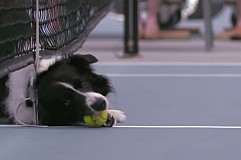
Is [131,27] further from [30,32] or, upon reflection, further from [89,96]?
[89,96]

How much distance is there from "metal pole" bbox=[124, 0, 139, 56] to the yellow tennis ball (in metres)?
3.26

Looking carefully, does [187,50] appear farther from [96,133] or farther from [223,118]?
[96,133]

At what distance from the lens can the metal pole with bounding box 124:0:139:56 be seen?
6062 mm

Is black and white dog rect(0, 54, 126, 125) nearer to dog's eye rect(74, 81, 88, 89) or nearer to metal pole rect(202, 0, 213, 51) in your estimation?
dog's eye rect(74, 81, 88, 89)

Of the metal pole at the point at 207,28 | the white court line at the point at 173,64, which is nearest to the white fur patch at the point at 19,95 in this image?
the white court line at the point at 173,64

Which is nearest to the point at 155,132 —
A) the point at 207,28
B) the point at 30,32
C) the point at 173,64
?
the point at 30,32

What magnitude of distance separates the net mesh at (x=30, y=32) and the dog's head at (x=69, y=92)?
209mm

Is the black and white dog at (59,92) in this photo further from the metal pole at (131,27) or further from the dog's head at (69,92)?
the metal pole at (131,27)

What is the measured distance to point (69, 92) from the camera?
2723 millimetres

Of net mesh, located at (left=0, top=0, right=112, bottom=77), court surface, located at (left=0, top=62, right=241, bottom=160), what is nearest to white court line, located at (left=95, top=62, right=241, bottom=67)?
court surface, located at (left=0, top=62, right=241, bottom=160)

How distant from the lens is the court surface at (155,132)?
7.85 feet

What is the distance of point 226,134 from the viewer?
2.76 m

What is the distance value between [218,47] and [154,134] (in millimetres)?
4510

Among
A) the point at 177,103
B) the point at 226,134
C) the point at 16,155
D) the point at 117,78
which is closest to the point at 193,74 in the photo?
the point at 117,78
